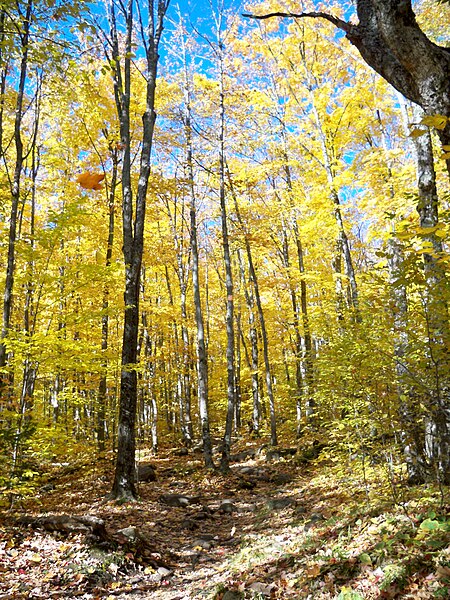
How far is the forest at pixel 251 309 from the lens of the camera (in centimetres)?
351

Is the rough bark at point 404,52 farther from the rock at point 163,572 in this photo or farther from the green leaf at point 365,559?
the rock at point 163,572

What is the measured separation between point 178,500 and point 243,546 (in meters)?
3.05

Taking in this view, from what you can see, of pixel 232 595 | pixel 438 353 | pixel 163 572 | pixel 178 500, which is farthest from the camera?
pixel 178 500

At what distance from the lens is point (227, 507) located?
8.02 metres

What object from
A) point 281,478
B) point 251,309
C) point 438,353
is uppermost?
point 251,309

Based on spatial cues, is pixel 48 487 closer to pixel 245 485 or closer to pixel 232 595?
pixel 245 485

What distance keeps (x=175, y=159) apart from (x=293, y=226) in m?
5.46

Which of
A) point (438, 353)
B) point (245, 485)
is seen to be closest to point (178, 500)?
point (245, 485)

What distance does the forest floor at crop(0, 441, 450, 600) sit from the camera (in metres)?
3.24

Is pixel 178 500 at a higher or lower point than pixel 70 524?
lower

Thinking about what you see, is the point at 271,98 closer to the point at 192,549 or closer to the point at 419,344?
the point at 419,344

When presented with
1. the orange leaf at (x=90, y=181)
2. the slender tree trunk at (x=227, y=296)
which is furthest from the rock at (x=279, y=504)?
the orange leaf at (x=90, y=181)

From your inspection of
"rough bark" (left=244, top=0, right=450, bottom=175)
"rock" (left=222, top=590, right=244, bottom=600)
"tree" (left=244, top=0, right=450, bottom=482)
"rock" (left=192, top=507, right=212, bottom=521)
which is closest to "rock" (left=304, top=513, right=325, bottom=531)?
"rock" (left=222, top=590, right=244, bottom=600)

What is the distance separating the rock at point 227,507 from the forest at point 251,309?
7 centimetres
